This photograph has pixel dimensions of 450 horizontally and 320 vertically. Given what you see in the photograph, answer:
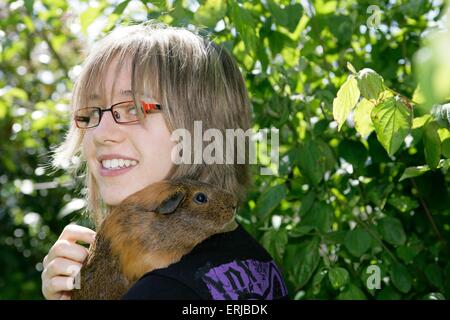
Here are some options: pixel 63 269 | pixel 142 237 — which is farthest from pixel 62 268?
pixel 142 237

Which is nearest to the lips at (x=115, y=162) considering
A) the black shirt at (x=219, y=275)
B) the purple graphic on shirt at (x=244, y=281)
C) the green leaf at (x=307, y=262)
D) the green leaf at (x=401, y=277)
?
the black shirt at (x=219, y=275)

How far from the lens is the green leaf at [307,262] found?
2.48m

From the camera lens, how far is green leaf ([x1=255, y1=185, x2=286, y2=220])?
2.54 metres

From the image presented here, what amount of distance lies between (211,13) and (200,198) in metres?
0.86

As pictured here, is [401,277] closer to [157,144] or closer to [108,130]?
[157,144]

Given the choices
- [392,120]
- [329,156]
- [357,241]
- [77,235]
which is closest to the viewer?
[392,120]

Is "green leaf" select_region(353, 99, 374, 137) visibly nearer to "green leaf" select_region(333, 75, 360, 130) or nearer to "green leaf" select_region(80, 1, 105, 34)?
"green leaf" select_region(333, 75, 360, 130)

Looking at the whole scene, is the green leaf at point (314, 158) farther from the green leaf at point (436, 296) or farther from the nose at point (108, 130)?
the nose at point (108, 130)

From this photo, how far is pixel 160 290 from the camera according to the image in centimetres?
154
